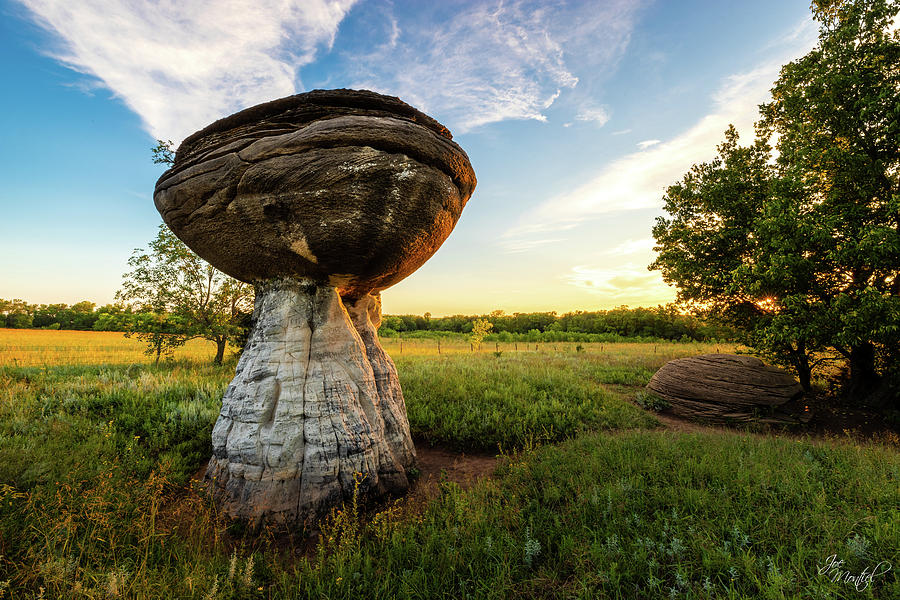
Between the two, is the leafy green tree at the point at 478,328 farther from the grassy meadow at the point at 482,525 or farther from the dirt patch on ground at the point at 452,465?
the grassy meadow at the point at 482,525

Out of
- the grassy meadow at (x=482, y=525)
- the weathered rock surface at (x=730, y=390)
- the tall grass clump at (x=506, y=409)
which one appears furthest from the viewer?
the weathered rock surface at (x=730, y=390)

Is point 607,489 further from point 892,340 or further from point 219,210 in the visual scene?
point 892,340

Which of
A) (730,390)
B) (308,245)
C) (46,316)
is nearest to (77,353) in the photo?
(308,245)

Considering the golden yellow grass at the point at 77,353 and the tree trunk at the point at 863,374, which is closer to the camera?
the tree trunk at the point at 863,374

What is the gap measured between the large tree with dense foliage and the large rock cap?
1059 centimetres

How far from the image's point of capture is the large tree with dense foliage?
866 cm

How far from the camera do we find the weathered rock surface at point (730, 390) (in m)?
9.52

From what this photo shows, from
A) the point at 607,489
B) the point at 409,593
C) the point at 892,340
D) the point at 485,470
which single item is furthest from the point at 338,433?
the point at 892,340

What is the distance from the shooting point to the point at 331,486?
15.4 feet

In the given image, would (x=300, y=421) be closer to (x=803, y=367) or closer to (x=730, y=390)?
(x=730, y=390)

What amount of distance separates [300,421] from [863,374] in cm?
1693

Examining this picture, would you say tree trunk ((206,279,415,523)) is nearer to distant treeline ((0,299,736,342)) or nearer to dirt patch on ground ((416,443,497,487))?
dirt patch on ground ((416,443,497,487))

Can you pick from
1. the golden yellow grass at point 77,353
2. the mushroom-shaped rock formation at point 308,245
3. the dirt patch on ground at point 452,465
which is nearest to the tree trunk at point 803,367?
the dirt patch on ground at point 452,465

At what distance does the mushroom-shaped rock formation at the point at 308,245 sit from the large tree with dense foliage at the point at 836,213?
1053cm
